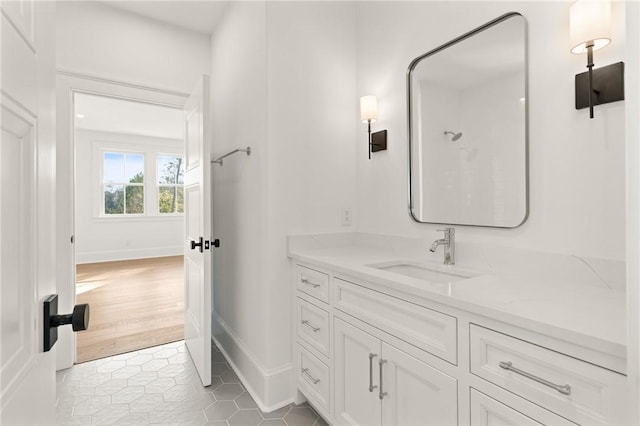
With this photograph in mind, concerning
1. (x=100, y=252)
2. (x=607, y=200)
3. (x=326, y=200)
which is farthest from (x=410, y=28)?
(x=100, y=252)

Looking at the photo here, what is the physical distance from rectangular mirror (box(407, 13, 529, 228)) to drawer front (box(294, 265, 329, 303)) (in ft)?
2.12

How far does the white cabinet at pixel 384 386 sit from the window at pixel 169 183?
7.01m

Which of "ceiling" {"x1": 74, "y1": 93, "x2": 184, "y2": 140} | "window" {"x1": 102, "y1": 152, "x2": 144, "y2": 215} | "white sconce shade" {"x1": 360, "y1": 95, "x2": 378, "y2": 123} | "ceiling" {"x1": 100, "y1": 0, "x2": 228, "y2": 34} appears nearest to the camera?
"white sconce shade" {"x1": 360, "y1": 95, "x2": 378, "y2": 123}

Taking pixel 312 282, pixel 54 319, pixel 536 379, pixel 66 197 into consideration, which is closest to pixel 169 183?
pixel 66 197

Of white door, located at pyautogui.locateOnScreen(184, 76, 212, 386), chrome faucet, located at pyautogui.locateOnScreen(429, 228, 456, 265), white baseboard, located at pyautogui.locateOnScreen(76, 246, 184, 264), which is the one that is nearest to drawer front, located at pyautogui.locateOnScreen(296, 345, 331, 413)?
white door, located at pyautogui.locateOnScreen(184, 76, 212, 386)

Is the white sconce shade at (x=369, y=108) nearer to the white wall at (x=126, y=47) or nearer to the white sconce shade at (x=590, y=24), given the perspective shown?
the white sconce shade at (x=590, y=24)

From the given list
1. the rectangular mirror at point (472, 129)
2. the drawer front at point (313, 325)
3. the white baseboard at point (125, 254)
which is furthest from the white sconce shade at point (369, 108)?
the white baseboard at point (125, 254)

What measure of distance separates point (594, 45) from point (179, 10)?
278 centimetres

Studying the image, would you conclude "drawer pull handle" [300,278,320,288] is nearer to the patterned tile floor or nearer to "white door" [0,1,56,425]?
the patterned tile floor

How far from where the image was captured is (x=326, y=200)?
226 centimetres

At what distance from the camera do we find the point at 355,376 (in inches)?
62.1

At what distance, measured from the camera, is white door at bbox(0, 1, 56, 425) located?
1.54 feet

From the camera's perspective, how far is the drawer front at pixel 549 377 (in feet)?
2.60

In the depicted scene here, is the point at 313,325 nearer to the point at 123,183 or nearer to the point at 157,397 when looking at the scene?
the point at 157,397
